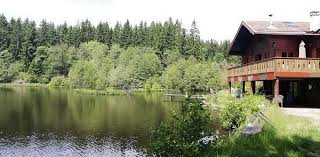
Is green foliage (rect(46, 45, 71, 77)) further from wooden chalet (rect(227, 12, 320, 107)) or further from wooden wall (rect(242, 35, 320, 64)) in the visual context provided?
wooden wall (rect(242, 35, 320, 64))

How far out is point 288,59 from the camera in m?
26.8

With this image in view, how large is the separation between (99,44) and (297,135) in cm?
13084

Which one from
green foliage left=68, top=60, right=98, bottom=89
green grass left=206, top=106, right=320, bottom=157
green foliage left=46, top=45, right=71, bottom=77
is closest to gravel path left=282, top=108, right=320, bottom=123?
green grass left=206, top=106, right=320, bottom=157

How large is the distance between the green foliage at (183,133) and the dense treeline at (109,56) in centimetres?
7498

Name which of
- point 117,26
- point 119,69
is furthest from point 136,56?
point 117,26

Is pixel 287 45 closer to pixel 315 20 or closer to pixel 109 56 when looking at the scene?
pixel 315 20

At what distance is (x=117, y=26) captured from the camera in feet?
512

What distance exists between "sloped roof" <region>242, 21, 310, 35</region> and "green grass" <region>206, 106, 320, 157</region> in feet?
50.4

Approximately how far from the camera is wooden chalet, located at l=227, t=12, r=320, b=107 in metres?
26.8

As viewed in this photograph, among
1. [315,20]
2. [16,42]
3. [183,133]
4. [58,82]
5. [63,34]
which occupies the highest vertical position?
[63,34]

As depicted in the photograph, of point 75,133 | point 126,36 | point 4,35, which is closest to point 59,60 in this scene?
point 126,36

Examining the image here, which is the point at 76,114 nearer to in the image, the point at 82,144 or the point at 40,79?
the point at 82,144

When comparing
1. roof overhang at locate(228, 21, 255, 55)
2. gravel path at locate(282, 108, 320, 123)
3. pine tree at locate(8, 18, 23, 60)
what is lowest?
gravel path at locate(282, 108, 320, 123)

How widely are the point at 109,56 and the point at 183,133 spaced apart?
11933 centimetres
